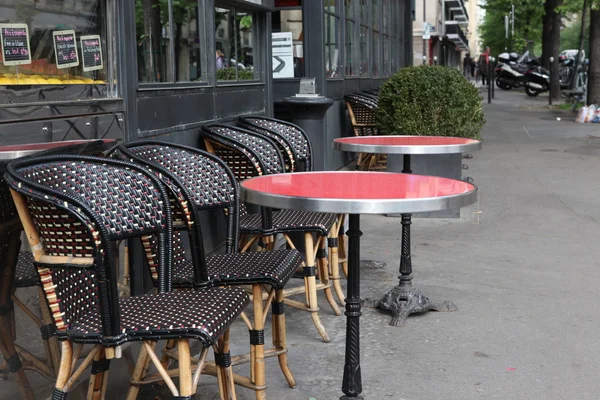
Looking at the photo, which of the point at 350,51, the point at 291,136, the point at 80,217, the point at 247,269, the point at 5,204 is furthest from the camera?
the point at 350,51

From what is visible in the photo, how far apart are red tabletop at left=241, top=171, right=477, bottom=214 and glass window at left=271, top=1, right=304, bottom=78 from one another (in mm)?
6529

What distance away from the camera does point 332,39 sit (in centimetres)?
1131

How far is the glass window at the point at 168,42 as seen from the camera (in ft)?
16.5

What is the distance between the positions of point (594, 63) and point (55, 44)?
1958cm

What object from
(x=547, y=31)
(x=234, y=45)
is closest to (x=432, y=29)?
(x=547, y=31)

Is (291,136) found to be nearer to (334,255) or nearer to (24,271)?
(334,255)

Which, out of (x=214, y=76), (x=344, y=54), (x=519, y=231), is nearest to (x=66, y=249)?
(x=214, y=76)

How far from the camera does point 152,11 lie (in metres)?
5.21

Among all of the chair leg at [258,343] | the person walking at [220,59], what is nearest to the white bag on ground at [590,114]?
the person walking at [220,59]

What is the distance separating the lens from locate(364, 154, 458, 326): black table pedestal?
17.4 feet

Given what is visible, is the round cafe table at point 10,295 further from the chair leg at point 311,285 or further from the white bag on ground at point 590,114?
the white bag on ground at point 590,114

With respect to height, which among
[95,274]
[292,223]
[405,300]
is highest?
[95,274]

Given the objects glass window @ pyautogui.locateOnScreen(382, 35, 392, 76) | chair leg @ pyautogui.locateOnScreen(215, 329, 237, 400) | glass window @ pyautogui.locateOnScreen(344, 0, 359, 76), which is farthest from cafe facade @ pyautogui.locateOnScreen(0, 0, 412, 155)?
glass window @ pyautogui.locateOnScreen(382, 35, 392, 76)

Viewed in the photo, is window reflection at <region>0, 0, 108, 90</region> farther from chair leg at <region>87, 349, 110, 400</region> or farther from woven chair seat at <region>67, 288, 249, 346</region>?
chair leg at <region>87, 349, 110, 400</region>
